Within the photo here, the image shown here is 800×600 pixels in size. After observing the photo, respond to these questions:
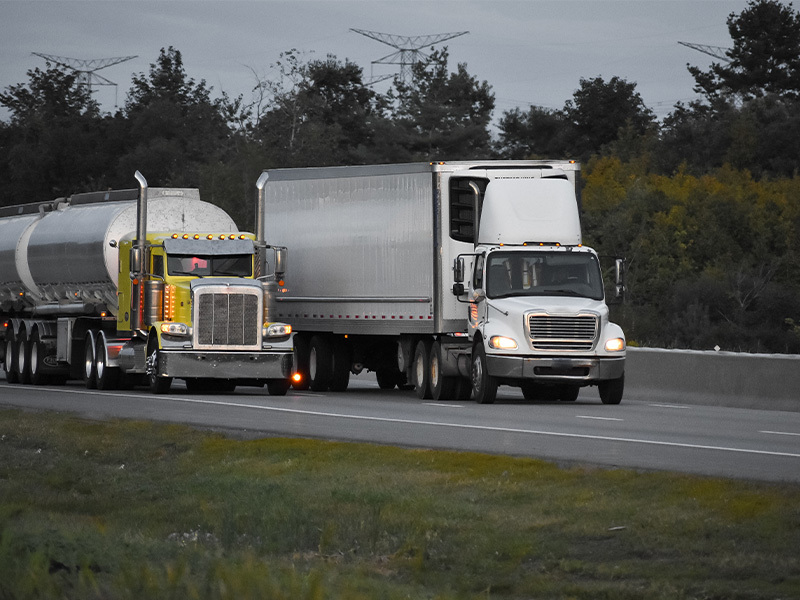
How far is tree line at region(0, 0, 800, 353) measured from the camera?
78688mm

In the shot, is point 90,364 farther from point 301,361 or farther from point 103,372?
point 301,361

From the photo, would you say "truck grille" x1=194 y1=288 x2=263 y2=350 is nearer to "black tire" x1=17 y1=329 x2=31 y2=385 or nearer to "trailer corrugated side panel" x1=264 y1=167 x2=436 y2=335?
"trailer corrugated side panel" x1=264 y1=167 x2=436 y2=335

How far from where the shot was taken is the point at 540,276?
26.2 m

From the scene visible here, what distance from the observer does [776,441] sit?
18000mm

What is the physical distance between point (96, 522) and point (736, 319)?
2656 inches

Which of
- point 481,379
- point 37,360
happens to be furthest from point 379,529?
point 37,360

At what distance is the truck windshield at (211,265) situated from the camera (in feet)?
95.2

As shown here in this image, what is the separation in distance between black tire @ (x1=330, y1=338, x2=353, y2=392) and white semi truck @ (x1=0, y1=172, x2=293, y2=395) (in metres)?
1.82

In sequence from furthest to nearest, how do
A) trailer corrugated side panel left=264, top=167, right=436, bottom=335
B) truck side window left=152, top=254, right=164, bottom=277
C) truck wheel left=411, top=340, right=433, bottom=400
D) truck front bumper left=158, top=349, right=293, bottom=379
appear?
truck side window left=152, top=254, right=164, bottom=277, truck front bumper left=158, top=349, right=293, bottom=379, truck wheel left=411, top=340, right=433, bottom=400, trailer corrugated side panel left=264, top=167, right=436, bottom=335

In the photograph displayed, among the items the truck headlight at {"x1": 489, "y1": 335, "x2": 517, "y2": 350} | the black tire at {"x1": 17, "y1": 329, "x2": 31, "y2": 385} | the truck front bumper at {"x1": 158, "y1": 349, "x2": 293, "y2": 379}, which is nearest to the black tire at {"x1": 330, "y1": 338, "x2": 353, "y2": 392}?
the truck front bumper at {"x1": 158, "y1": 349, "x2": 293, "y2": 379}

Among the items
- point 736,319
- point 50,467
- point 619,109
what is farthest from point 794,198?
point 50,467

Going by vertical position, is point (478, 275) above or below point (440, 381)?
above

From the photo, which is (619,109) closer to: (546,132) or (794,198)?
(546,132)

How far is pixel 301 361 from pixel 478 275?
6.73 metres
